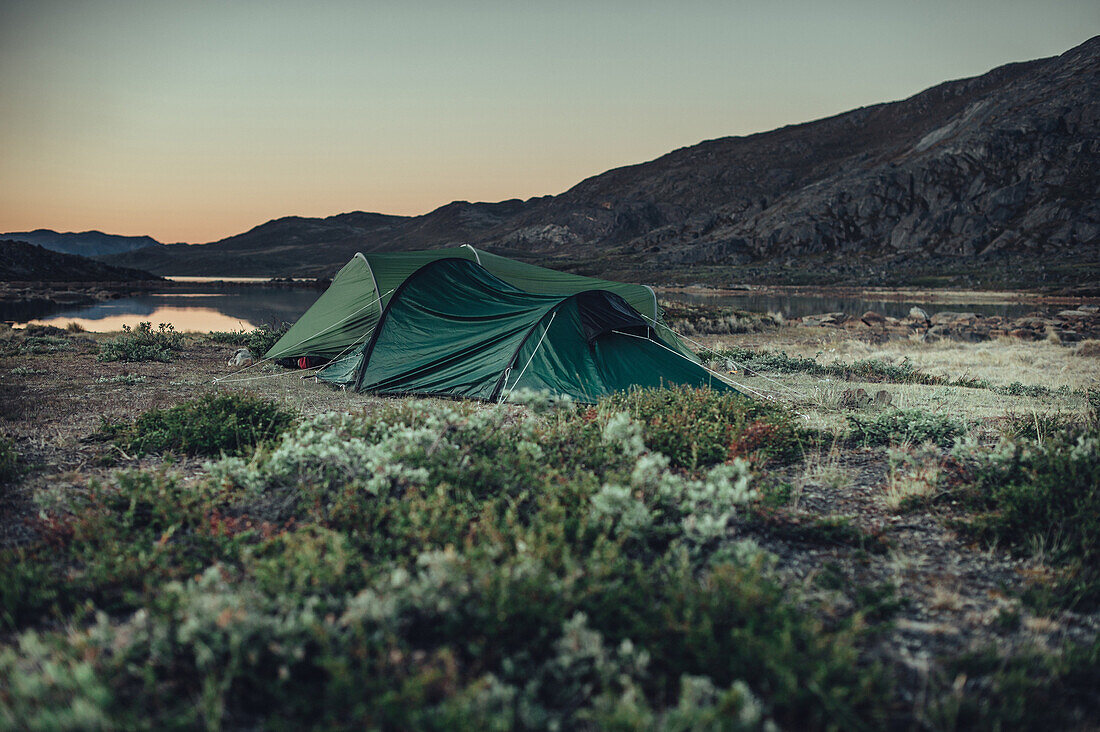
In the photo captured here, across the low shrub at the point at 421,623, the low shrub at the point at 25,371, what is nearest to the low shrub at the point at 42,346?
the low shrub at the point at 25,371

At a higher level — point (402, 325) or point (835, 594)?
point (402, 325)

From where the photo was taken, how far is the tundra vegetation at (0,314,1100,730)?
8.45ft

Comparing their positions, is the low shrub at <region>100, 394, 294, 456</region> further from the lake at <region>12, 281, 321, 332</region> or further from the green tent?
the lake at <region>12, 281, 321, 332</region>

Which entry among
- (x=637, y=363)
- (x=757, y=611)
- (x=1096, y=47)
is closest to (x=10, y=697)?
(x=757, y=611)

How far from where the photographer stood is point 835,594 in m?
3.54

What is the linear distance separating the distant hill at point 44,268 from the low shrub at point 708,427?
77699 millimetres

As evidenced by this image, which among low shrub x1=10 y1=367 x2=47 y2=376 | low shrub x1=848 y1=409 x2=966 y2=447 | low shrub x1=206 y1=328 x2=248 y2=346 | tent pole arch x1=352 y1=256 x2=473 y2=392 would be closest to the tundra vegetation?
low shrub x1=848 y1=409 x2=966 y2=447

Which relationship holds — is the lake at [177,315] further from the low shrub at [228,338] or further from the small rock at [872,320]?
the small rock at [872,320]

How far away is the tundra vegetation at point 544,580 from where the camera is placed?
2576 millimetres

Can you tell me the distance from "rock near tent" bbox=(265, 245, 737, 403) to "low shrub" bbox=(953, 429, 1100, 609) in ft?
15.1

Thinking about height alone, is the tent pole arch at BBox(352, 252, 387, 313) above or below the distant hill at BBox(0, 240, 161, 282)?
below

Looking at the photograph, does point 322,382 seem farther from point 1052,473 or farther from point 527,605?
point 1052,473

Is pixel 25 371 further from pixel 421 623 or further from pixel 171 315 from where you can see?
pixel 171 315

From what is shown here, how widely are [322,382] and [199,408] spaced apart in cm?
460
